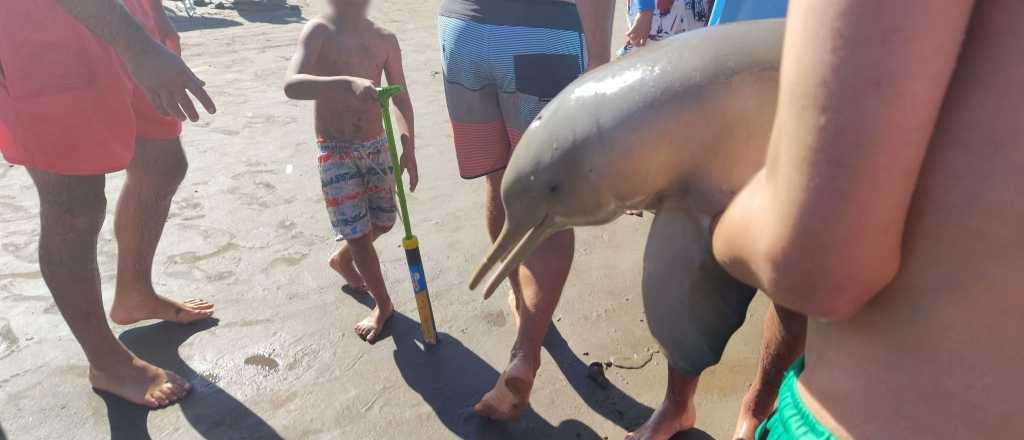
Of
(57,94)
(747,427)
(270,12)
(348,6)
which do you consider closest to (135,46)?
(57,94)

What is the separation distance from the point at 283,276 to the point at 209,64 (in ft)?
15.9

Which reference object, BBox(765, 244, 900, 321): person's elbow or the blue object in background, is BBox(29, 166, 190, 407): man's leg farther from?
BBox(765, 244, 900, 321): person's elbow

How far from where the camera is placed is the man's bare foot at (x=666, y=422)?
6.74 ft

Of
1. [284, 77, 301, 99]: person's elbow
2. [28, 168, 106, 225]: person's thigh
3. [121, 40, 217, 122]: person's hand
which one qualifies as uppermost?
[121, 40, 217, 122]: person's hand

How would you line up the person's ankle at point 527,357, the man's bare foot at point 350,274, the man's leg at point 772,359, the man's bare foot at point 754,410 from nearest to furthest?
the man's leg at point 772,359
the man's bare foot at point 754,410
the person's ankle at point 527,357
the man's bare foot at point 350,274

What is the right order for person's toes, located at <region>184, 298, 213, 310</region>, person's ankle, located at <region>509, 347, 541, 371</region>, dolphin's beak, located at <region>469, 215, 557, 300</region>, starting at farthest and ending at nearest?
person's toes, located at <region>184, 298, 213, 310</region> < person's ankle, located at <region>509, 347, 541, 371</region> < dolphin's beak, located at <region>469, 215, 557, 300</region>

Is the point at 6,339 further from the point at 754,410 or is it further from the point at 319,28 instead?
the point at 754,410

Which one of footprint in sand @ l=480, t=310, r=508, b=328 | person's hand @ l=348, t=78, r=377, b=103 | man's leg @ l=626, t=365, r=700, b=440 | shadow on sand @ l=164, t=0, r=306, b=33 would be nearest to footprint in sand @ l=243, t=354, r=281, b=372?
footprint in sand @ l=480, t=310, r=508, b=328

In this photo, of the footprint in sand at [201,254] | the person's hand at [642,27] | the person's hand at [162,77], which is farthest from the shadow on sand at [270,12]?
the person's hand at [162,77]

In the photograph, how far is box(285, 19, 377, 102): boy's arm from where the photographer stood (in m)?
2.24

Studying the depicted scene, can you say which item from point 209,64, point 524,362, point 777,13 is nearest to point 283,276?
point 524,362

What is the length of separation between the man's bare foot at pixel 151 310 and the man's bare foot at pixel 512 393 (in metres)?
1.40

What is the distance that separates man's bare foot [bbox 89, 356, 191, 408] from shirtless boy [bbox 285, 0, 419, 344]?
0.70 metres

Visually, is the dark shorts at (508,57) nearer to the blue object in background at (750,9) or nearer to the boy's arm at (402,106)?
the boy's arm at (402,106)
